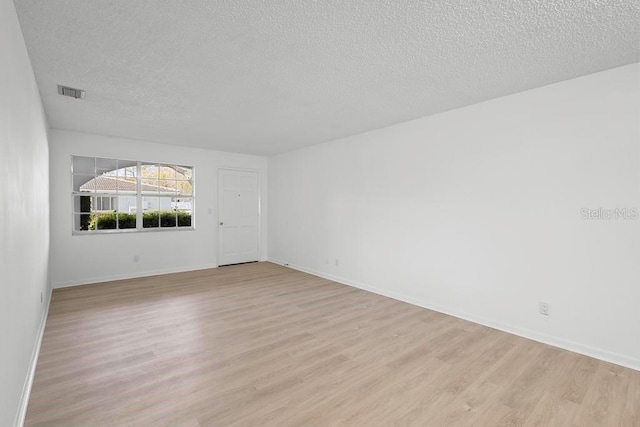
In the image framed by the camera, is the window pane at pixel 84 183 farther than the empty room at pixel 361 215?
Yes

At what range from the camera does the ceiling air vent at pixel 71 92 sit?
3089 millimetres

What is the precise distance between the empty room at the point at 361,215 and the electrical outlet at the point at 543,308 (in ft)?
0.04

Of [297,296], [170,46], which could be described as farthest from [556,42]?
[297,296]

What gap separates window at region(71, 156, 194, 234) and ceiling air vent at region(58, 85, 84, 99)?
224 centimetres

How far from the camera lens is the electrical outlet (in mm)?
3016

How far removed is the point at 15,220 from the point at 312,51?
7.42 feet

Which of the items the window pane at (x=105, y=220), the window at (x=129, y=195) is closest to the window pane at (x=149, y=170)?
the window at (x=129, y=195)

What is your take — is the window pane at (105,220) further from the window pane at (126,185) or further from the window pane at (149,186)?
the window pane at (149,186)

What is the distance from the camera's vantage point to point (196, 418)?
191cm

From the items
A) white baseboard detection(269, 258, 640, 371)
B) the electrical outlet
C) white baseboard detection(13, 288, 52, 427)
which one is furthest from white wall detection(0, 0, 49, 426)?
the electrical outlet

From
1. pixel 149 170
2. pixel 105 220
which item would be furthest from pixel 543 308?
pixel 105 220

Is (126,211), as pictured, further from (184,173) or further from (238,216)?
(238,216)

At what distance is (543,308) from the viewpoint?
304 centimetres

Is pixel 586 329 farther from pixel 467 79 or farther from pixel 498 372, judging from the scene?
pixel 467 79
